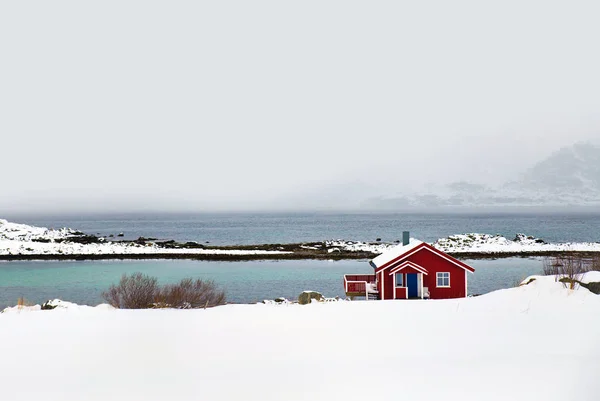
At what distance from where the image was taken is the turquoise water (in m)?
25.8

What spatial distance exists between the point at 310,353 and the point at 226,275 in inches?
1111

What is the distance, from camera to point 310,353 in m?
5.97

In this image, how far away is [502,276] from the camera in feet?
104

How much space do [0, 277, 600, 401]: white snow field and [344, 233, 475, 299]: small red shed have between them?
8922 millimetres

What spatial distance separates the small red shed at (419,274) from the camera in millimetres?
17906

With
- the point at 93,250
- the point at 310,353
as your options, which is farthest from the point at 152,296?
the point at 93,250

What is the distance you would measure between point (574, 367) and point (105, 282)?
97.3ft

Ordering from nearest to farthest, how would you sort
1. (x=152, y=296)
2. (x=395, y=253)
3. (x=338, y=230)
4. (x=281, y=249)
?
(x=152, y=296) → (x=395, y=253) → (x=281, y=249) → (x=338, y=230)

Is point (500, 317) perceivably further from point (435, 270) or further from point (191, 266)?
point (191, 266)

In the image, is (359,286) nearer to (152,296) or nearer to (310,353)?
(152,296)

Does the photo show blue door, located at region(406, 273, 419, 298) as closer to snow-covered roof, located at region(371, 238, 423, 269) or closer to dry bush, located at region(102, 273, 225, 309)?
snow-covered roof, located at region(371, 238, 423, 269)

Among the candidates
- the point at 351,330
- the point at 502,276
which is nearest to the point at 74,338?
the point at 351,330

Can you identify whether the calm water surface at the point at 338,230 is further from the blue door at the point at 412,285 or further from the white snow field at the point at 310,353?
the white snow field at the point at 310,353

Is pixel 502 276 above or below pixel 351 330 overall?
below
